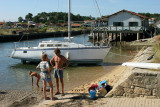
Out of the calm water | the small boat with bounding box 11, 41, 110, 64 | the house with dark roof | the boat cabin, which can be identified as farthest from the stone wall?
the house with dark roof

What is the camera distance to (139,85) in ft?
25.3

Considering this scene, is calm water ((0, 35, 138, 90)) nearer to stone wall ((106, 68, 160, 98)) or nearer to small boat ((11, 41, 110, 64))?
small boat ((11, 41, 110, 64))

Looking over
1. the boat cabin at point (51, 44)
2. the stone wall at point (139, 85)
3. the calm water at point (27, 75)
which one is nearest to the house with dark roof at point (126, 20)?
the calm water at point (27, 75)

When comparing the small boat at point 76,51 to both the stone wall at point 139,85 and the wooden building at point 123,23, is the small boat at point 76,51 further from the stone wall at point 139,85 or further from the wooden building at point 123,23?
the wooden building at point 123,23

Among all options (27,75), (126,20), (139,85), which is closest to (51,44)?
(27,75)

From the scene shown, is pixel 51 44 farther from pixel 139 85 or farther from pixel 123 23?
pixel 123 23

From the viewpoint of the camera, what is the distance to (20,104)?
8.15 metres

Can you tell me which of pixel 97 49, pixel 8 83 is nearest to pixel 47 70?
pixel 8 83

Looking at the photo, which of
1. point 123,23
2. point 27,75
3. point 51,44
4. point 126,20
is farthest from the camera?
point 123,23

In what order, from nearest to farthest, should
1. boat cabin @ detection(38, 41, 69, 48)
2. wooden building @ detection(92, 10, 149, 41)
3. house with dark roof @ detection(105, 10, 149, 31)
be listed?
boat cabin @ detection(38, 41, 69, 48)
wooden building @ detection(92, 10, 149, 41)
house with dark roof @ detection(105, 10, 149, 31)

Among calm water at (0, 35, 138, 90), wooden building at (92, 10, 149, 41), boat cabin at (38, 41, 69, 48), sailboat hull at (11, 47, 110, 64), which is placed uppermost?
wooden building at (92, 10, 149, 41)

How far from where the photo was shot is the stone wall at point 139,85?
756 cm

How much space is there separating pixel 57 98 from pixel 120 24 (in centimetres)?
3198

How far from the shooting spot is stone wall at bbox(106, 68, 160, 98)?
24.8 ft
